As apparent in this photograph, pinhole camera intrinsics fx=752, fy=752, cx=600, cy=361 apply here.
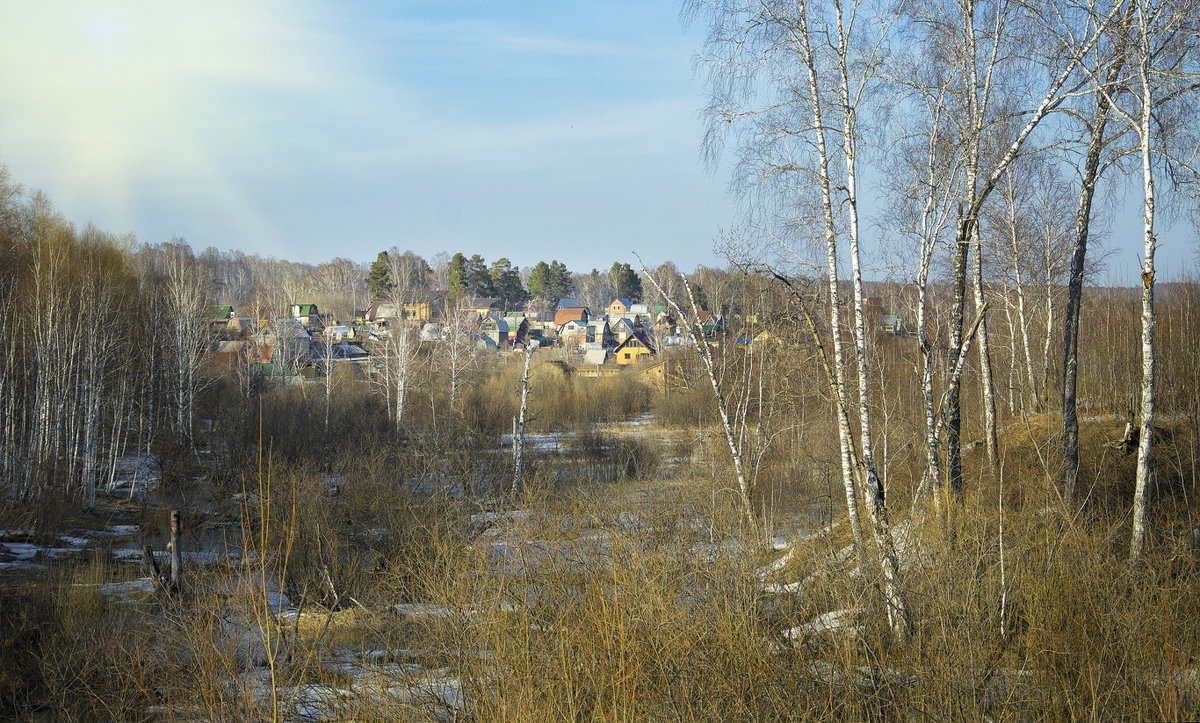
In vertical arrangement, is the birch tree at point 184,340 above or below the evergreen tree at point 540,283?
below

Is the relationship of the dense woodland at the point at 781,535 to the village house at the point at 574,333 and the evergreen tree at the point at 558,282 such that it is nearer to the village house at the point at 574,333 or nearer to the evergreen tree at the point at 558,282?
the village house at the point at 574,333

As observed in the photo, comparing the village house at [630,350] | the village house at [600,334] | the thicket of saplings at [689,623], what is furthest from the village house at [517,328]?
the thicket of saplings at [689,623]

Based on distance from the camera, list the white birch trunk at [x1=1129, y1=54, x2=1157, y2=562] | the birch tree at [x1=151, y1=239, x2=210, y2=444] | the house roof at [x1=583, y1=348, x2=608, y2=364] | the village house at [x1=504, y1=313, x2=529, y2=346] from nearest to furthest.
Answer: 1. the white birch trunk at [x1=1129, y1=54, x2=1157, y2=562]
2. the birch tree at [x1=151, y1=239, x2=210, y2=444]
3. the house roof at [x1=583, y1=348, x2=608, y2=364]
4. the village house at [x1=504, y1=313, x2=529, y2=346]

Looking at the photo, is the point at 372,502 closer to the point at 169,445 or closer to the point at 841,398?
the point at 841,398

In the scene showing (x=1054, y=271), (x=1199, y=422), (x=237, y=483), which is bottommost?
(x=237, y=483)

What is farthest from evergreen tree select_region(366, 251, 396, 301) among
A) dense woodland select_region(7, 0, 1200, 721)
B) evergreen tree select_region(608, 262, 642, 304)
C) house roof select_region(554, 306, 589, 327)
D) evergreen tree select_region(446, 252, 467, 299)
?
dense woodland select_region(7, 0, 1200, 721)

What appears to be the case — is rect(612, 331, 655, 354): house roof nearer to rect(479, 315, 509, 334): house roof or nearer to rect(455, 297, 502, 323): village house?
rect(455, 297, 502, 323): village house

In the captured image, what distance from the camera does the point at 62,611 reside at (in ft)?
34.1

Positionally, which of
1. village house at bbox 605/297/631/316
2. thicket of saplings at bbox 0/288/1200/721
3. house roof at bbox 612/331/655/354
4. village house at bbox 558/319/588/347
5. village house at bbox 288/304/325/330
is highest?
village house at bbox 605/297/631/316

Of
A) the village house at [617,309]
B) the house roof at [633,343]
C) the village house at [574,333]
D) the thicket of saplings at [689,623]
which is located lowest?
the thicket of saplings at [689,623]

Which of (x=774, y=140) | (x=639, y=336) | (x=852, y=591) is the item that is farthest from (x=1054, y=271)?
(x=639, y=336)

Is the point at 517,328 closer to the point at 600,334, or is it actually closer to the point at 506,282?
the point at 600,334

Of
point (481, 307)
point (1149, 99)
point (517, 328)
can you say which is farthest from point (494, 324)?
point (1149, 99)

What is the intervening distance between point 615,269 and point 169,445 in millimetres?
77734
